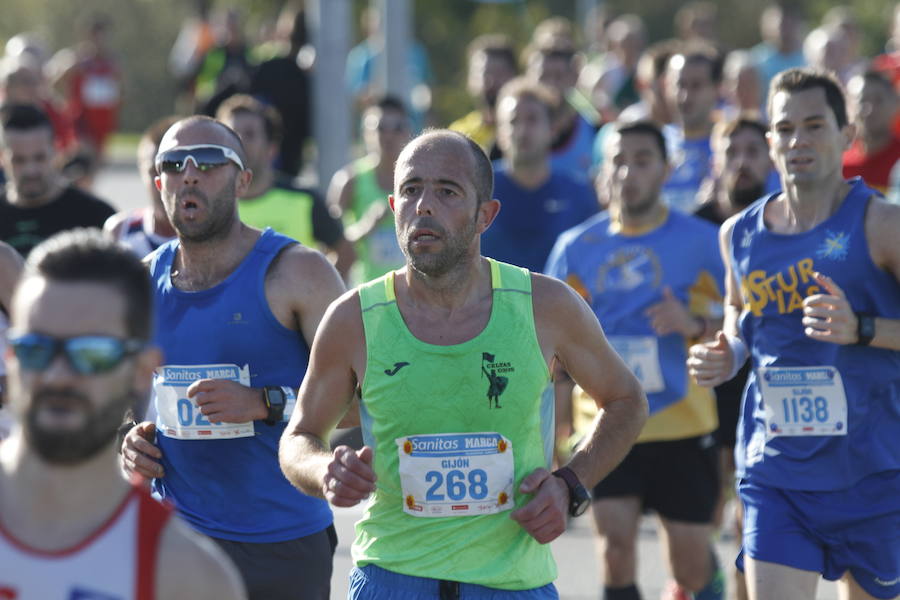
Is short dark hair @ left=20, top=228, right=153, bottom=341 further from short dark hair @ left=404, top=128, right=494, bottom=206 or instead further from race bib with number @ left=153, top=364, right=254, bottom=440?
race bib with number @ left=153, top=364, right=254, bottom=440

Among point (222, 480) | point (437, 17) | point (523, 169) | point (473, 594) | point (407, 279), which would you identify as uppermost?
point (437, 17)

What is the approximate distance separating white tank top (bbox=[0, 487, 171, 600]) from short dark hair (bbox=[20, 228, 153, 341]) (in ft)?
1.23

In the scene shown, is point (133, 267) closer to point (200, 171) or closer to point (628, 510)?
point (200, 171)

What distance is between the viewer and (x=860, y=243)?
5293 millimetres

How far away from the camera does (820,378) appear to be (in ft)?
17.4

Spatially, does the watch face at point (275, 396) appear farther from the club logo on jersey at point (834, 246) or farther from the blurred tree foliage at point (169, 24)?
the blurred tree foliage at point (169, 24)

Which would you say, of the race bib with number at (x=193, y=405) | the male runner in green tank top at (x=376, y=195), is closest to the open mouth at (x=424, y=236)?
the race bib with number at (x=193, y=405)

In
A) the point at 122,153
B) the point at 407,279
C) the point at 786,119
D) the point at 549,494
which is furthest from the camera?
the point at 122,153

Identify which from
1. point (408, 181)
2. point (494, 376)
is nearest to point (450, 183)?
point (408, 181)

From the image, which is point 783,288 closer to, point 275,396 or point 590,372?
point 590,372

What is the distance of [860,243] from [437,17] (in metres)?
30.5

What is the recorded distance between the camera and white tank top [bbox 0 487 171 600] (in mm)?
2969

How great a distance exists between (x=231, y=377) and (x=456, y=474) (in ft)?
3.42

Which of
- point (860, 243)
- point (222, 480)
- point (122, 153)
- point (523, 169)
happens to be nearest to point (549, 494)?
point (222, 480)
